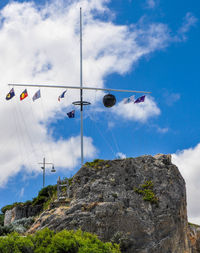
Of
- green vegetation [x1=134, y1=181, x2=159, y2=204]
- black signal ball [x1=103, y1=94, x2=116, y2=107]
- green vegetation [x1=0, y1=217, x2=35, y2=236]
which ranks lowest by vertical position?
green vegetation [x1=0, y1=217, x2=35, y2=236]

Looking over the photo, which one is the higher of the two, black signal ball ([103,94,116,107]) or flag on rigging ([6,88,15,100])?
flag on rigging ([6,88,15,100])

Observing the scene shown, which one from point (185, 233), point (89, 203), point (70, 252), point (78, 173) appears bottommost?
point (70, 252)

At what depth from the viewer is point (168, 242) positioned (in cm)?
2280

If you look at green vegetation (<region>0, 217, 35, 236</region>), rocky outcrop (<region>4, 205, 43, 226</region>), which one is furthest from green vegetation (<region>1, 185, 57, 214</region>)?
green vegetation (<region>0, 217, 35, 236</region>)

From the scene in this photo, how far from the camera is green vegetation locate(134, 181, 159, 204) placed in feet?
78.5

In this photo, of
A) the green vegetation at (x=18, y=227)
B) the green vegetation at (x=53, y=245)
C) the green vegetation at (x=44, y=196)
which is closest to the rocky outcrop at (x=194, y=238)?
the green vegetation at (x=44, y=196)

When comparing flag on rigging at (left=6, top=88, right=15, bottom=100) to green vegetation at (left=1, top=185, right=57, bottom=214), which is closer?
flag on rigging at (left=6, top=88, right=15, bottom=100)

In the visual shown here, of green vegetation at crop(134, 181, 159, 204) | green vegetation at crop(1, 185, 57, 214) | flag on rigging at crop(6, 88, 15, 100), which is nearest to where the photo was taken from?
green vegetation at crop(134, 181, 159, 204)

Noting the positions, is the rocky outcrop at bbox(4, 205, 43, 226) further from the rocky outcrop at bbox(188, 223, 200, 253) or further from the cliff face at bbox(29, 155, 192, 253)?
the rocky outcrop at bbox(188, 223, 200, 253)

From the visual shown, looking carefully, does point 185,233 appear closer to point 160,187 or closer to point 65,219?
point 160,187

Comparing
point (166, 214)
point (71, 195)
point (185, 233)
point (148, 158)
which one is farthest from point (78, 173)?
point (185, 233)

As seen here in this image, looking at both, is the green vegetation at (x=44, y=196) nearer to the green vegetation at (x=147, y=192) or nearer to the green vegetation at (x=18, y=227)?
the green vegetation at (x=18, y=227)

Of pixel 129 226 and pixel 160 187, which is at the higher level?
pixel 160 187

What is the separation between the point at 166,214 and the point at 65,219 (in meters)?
6.56
